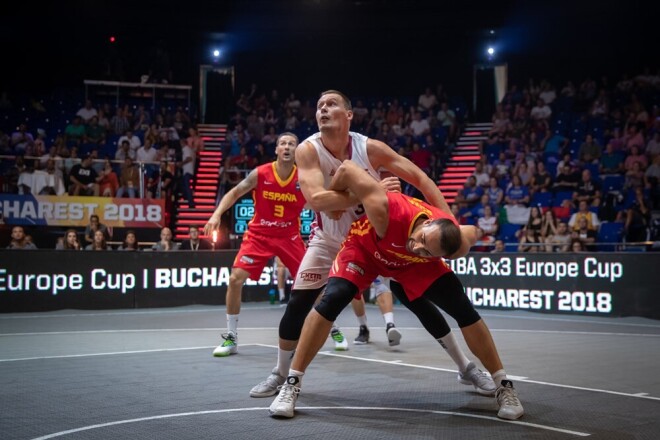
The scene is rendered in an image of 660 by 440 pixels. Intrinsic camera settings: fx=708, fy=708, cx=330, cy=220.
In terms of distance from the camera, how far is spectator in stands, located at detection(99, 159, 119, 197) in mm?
14462

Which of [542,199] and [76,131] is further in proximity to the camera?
[76,131]

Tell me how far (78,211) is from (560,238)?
919 centimetres

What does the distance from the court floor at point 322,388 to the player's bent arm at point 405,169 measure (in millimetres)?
1334

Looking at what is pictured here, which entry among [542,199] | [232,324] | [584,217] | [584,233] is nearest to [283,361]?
[232,324]

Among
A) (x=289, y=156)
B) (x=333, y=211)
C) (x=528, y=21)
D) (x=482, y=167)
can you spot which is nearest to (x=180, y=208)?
(x=482, y=167)

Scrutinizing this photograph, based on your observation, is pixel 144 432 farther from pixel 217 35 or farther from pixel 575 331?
pixel 217 35

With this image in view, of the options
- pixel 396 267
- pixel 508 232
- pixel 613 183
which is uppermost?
pixel 613 183

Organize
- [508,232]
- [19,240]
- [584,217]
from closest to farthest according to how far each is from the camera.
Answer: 1. [19,240]
2. [584,217]
3. [508,232]

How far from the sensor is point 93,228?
1338 cm

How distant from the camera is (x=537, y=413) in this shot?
421cm

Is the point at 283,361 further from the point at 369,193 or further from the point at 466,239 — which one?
the point at 466,239

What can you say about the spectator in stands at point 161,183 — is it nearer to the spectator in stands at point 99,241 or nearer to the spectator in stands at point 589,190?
the spectator in stands at point 99,241

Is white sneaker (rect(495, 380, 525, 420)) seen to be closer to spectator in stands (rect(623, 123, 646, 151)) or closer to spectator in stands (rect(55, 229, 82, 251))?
spectator in stands (rect(55, 229, 82, 251))

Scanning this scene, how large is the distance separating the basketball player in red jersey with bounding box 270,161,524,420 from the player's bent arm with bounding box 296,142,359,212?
67 mm
